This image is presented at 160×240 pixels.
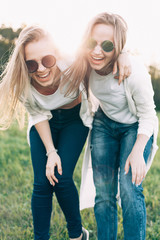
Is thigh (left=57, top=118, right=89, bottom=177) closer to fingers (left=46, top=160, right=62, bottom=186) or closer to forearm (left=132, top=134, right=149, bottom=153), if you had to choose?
fingers (left=46, top=160, right=62, bottom=186)

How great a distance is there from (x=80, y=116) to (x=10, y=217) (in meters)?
1.43

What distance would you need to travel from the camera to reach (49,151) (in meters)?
2.50

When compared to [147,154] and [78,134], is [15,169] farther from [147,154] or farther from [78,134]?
[147,154]

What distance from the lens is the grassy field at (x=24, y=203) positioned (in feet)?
9.68

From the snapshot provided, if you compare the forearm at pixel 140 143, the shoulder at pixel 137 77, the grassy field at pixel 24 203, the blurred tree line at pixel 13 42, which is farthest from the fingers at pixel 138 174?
the blurred tree line at pixel 13 42

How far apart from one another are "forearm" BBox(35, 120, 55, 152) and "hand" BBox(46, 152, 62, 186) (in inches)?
2.9

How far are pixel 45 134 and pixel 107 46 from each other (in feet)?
2.91

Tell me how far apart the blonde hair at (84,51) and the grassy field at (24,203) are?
1.41 m

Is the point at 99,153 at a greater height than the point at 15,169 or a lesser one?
greater

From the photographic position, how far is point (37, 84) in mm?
2668

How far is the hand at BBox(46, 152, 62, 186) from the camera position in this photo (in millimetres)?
2385

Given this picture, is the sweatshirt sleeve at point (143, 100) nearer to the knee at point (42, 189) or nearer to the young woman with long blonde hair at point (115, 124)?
the young woman with long blonde hair at point (115, 124)

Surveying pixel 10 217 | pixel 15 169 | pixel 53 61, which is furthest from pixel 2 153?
pixel 53 61

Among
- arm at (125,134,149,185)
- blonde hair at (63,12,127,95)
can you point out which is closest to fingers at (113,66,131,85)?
blonde hair at (63,12,127,95)
